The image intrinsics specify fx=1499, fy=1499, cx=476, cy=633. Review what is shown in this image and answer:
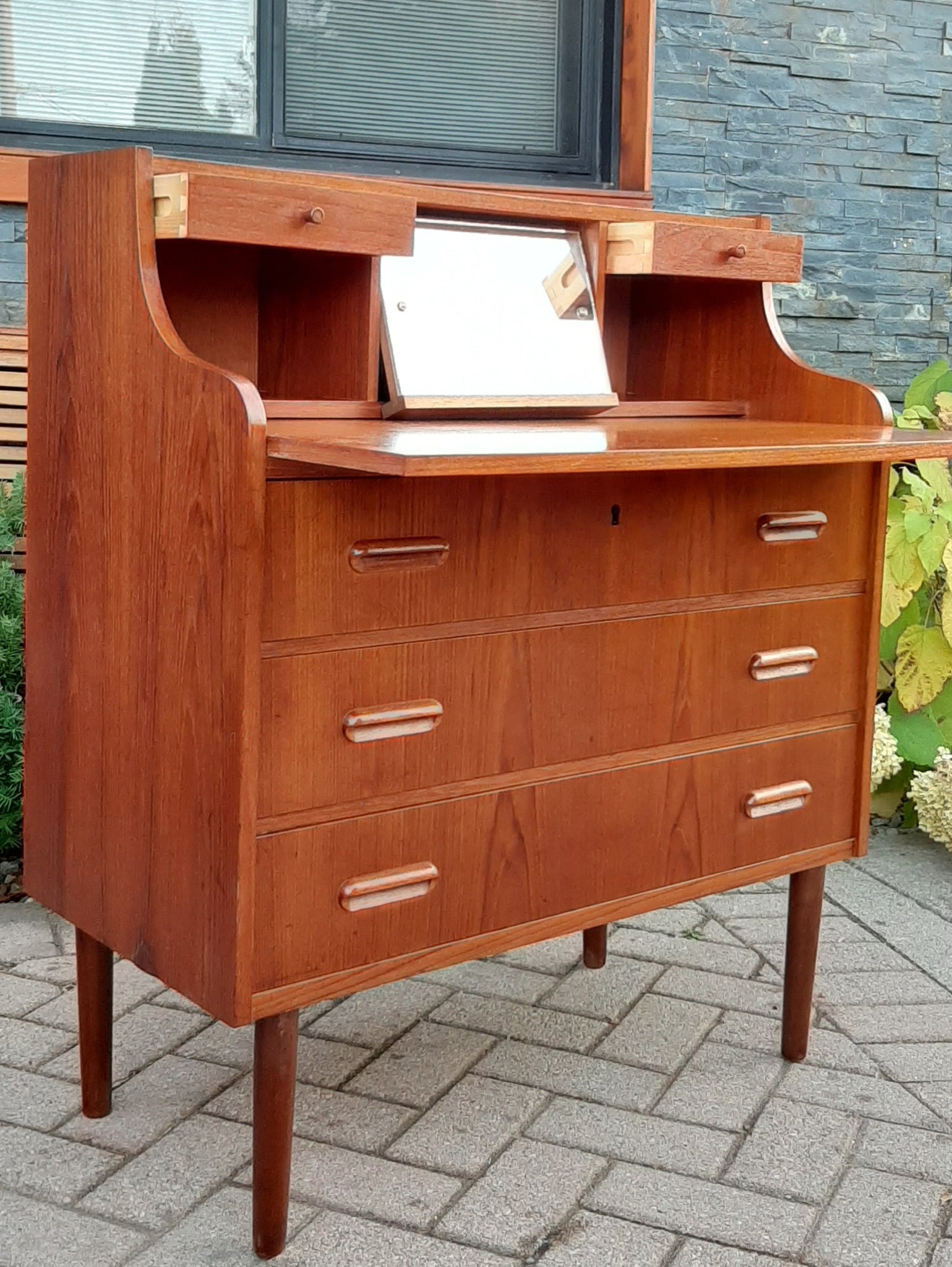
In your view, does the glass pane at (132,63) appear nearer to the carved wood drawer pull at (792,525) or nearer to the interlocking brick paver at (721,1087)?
the carved wood drawer pull at (792,525)

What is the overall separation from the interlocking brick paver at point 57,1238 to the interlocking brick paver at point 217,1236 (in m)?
0.04

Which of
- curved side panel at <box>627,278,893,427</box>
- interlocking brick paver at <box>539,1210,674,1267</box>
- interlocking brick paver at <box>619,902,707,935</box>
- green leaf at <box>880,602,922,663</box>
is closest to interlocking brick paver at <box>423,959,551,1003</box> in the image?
interlocking brick paver at <box>619,902,707,935</box>

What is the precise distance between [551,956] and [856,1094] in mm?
814

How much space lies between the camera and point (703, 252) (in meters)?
2.67

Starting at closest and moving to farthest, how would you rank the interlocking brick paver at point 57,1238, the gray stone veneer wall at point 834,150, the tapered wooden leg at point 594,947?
the interlocking brick paver at point 57,1238 → the tapered wooden leg at point 594,947 → the gray stone veneer wall at point 834,150

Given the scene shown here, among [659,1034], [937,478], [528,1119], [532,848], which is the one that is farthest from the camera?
[937,478]

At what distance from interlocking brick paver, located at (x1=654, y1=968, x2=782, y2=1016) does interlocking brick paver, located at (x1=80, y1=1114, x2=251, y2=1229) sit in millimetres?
1047

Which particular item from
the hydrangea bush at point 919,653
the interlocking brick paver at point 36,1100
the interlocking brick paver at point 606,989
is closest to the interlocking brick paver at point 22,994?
the interlocking brick paver at point 36,1100

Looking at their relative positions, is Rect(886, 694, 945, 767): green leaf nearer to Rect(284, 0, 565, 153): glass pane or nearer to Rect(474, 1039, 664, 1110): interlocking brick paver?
Rect(474, 1039, 664, 1110): interlocking brick paver

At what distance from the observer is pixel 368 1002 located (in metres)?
3.10

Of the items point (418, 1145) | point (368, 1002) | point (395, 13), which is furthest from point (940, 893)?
point (395, 13)

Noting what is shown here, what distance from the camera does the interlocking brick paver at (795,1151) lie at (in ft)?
8.00

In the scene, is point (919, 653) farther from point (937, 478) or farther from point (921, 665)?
point (937, 478)

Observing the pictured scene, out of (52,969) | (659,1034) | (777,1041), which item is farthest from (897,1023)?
(52,969)
